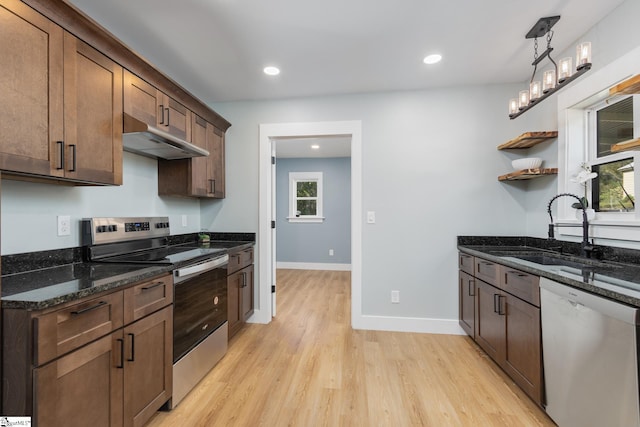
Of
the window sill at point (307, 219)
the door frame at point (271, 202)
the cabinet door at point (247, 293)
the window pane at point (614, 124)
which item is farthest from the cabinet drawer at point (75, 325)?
the window sill at point (307, 219)

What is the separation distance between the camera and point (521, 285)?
1.83 metres

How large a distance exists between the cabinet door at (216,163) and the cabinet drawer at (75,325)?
1729mm

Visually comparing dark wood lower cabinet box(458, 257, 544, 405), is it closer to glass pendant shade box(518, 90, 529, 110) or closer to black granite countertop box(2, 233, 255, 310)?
glass pendant shade box(518, 90, 529, 110)

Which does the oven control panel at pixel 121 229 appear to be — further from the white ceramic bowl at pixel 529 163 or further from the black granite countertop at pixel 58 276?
the white ceramic bowl at pixel 529 163

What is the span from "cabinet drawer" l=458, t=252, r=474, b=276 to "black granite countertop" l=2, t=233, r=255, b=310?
2463 millimetres

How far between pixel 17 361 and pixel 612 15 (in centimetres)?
364

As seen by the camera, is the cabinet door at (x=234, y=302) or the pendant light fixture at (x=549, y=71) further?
the cabinet door at (x=234, y=302)

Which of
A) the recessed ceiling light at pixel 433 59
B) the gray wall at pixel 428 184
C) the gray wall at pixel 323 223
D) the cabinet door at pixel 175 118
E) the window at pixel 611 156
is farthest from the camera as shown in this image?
the gray wall at pixel 323 223

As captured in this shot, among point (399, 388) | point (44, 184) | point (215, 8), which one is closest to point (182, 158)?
point (44, 184)

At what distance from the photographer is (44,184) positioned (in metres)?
1.64

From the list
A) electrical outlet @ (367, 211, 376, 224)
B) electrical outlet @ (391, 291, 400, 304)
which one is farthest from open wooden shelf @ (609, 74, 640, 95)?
electrical outlet @ (391, 291, 400, 304)

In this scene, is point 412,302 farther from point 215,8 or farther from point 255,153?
point 215,8

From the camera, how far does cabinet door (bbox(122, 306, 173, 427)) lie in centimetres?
139

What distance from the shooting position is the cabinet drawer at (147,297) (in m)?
1.40
